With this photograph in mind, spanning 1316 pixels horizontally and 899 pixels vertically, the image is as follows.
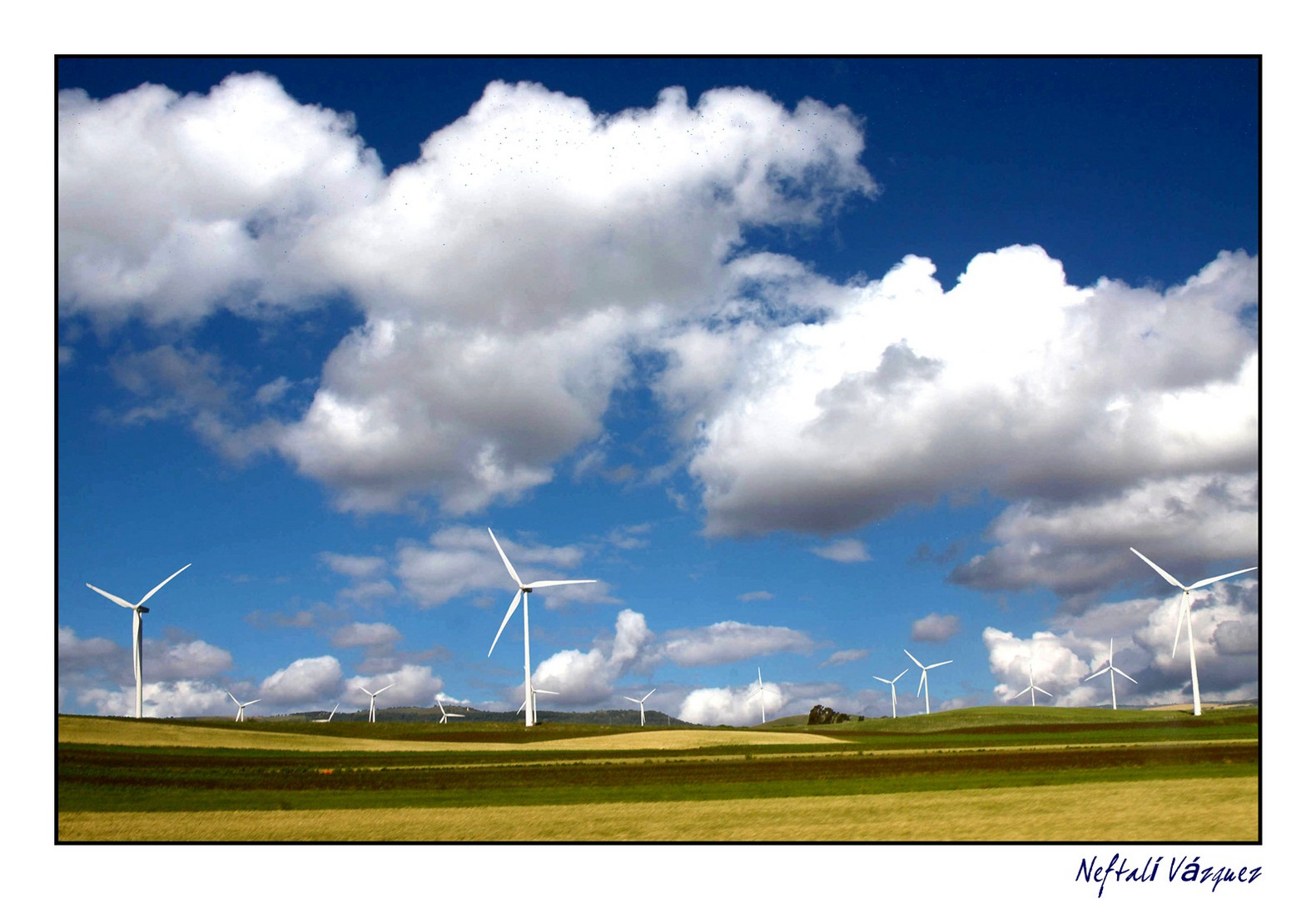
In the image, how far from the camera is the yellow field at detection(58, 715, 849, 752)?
9550cm

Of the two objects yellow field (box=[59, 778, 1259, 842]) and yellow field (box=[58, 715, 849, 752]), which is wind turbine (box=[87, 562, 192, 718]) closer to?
yellow field (box=[58, 715, 849, 752])

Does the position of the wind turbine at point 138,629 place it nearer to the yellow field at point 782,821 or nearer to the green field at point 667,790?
the green field at point 667,790

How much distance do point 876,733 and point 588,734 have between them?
155ft

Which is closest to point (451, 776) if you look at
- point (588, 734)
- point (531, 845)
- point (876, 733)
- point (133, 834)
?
point (133, 834)

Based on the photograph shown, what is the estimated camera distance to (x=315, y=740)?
10756cm

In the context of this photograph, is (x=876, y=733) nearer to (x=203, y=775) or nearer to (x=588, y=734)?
(x=588, y=734)

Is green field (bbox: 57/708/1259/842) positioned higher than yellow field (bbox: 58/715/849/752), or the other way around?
green field (bbox: 57/708/1259/842)

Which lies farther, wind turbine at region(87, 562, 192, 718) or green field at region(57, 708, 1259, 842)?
wind turbine at region(87, 562, 192, 718)

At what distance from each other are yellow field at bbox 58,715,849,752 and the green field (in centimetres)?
103

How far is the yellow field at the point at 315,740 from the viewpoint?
9550 centimetres

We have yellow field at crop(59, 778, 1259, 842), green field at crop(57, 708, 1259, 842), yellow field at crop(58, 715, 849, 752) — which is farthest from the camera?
yellow field at crop(58, 715, 849, 752)

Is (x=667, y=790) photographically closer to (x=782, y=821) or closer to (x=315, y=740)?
(x=782, y=821)

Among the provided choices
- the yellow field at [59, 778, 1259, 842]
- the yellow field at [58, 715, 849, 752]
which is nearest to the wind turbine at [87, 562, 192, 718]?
the yellow field at [58, 715, 849, 752]

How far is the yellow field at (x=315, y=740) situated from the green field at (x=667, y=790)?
1.03 metres
